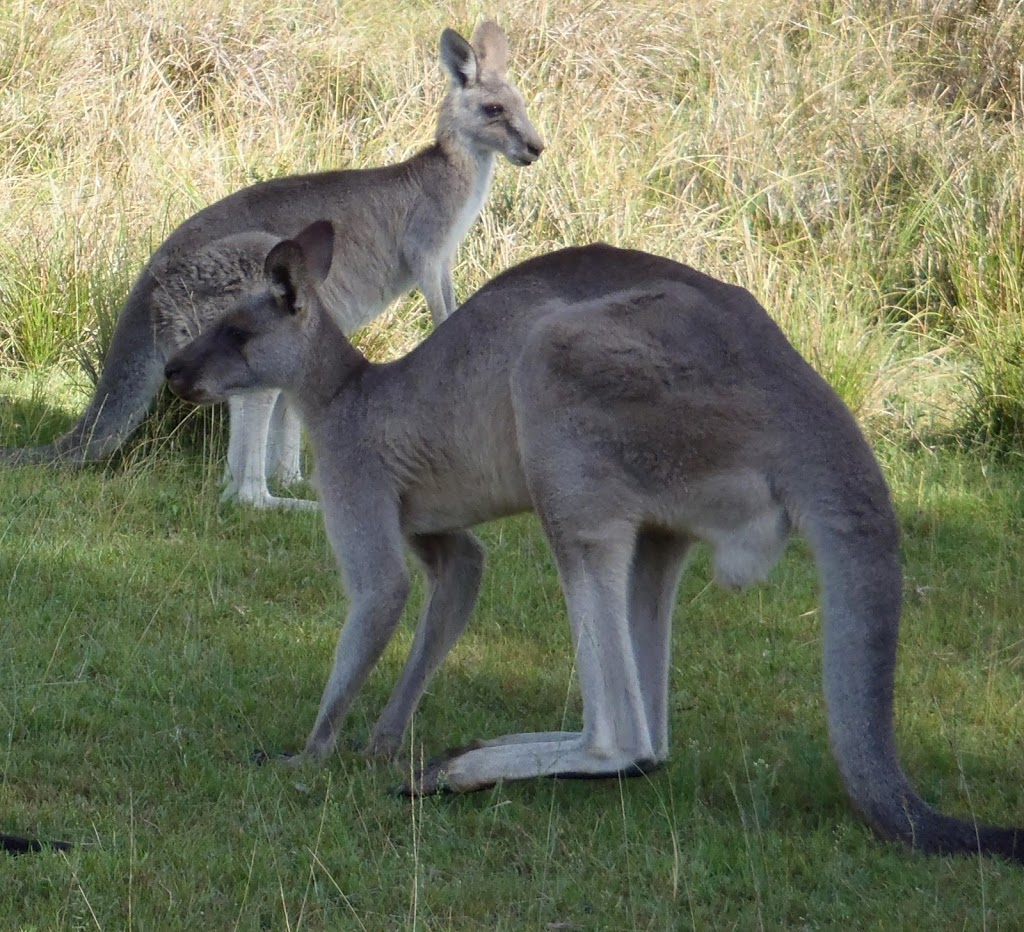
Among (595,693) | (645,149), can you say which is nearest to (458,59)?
(645,149)

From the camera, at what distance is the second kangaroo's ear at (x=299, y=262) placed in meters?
4.60

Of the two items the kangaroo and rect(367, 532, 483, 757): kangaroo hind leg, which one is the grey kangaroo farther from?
the kangaroo

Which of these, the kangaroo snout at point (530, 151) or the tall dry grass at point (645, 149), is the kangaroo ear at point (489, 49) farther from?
the tall dry grass at point (645, 149)

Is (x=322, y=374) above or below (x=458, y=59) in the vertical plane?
below

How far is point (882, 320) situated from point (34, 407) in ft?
15.7

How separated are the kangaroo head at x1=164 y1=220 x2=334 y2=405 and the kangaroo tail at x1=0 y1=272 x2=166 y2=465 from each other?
2141 mm

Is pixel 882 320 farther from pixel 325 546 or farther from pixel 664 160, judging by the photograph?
pixel 325 546

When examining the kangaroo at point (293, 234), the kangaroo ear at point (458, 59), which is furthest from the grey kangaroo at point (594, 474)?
the kangaroo ear at point (458, 59)

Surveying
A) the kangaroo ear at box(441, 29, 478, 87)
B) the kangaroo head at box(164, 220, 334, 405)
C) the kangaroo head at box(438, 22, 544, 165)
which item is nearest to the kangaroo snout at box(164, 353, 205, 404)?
the kangaroo head at box(164, 220, 334, 405)

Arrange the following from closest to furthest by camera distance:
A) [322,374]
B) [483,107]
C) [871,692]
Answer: [871,692] < [322,374] < [483,107]

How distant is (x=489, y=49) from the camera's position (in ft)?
29.0

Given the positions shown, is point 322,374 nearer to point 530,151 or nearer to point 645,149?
point 530,151

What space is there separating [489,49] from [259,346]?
4.68 metres

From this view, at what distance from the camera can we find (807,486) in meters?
3.75
